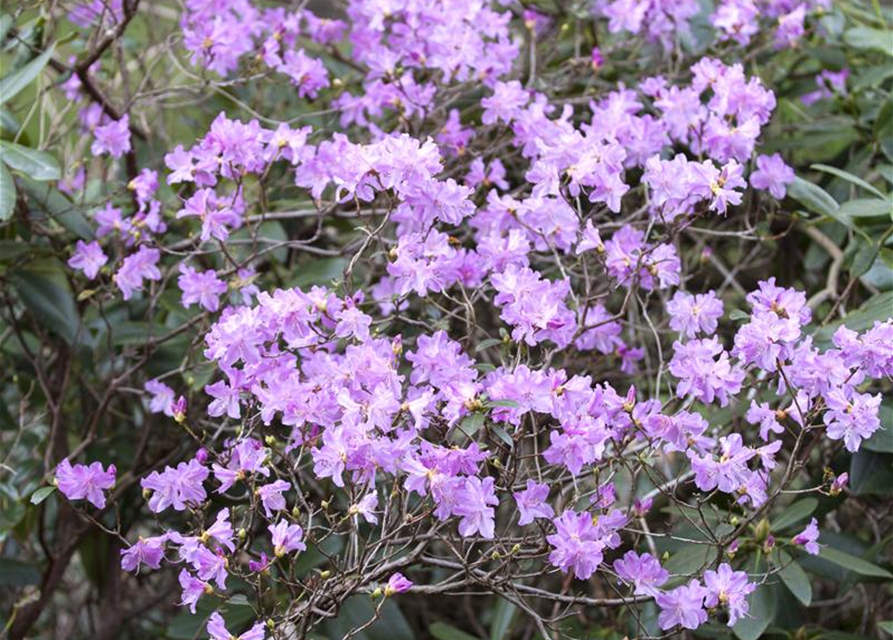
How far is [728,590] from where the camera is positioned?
1.32 metres

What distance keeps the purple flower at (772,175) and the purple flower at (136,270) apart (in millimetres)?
878

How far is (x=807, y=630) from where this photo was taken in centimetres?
179

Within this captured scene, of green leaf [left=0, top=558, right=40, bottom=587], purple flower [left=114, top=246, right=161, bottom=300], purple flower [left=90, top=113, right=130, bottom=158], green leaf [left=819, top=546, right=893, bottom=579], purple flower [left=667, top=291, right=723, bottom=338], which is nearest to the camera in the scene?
purple flower [left=667, top=291, right=723, bottom=338]

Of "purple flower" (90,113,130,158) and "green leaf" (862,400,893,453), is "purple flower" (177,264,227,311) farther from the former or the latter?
"green leaf" (862,400,893,453)

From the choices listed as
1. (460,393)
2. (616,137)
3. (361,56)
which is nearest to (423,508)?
(460,393)

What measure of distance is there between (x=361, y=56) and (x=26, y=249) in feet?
→ 2.21

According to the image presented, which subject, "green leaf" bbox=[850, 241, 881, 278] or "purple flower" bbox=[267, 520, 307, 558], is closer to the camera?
"purple flower" bbox=[267, 520, 307, 558]

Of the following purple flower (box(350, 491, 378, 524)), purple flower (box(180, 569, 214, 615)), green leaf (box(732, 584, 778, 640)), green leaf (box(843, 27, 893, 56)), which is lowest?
green leaf (box(732, 584, 778, 640))

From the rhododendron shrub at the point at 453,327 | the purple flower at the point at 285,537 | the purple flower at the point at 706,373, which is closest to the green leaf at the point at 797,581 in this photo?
the rhododendron shrub at the point at 453,327

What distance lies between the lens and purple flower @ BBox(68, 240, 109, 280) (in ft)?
5.71

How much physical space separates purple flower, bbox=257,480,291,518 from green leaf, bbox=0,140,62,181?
0.63m

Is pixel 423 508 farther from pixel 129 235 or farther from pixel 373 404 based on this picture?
pixel 129 235

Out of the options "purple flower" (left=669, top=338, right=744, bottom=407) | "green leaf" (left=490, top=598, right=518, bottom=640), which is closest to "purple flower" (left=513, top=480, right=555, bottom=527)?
"purple flower" (left=669, top=338, right=744, bottom=407)

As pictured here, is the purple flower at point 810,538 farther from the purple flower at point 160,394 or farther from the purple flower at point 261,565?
the purple flower at point 160,394
